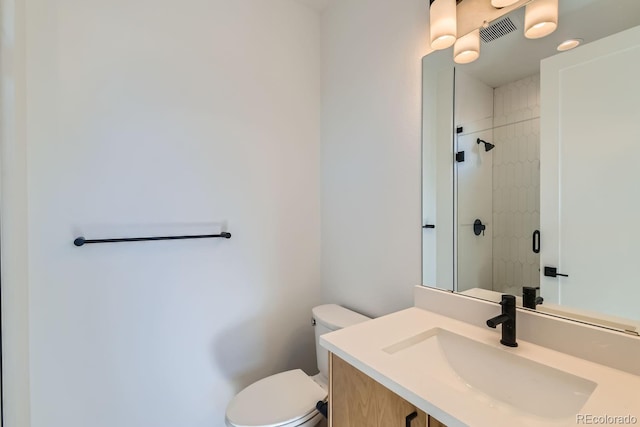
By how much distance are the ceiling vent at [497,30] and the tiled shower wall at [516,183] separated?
21 cm

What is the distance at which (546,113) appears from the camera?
3.03 ft

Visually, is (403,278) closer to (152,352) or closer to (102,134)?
(152,352)

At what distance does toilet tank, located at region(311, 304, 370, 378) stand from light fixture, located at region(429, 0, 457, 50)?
1349 mm

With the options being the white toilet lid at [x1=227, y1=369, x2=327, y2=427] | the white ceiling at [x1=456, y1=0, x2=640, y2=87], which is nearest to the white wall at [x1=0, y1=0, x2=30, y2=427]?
the white toilet lid at [x1=227, y1=369, x2=327, y2=427]

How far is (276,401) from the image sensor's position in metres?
1.27

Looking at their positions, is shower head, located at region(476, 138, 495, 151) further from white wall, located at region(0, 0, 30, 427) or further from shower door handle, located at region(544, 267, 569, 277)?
white wall, located at region(0, 0, 30, 427)

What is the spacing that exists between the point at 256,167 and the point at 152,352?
3.64ft

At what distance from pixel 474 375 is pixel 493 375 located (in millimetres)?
54

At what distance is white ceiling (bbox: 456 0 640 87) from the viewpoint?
810 mm

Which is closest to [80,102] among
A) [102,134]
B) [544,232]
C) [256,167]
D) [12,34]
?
[102,134]

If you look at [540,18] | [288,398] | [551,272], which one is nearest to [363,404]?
[288,398]

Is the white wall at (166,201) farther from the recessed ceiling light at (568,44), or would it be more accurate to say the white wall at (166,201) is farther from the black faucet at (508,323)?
the recessed ceiling light at (568,44)

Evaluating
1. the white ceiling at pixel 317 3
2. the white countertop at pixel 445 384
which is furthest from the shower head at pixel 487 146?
the white ceiling at pixel 317 3

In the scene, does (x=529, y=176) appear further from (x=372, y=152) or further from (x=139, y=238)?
(x=139, y=238)
